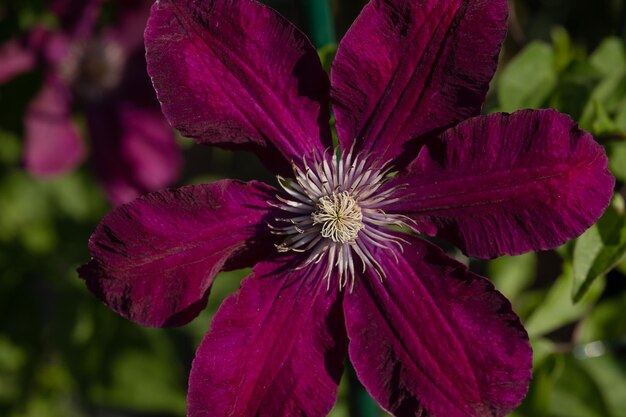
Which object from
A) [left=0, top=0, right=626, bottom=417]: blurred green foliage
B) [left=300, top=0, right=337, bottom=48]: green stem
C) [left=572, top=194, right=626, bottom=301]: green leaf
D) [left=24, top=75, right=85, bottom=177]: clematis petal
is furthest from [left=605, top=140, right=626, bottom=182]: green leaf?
[left=24, top=75, right=85, bottom=177]: clematis petal

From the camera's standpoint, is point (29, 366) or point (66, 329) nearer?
point (66, 329)

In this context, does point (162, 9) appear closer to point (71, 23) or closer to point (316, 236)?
point (316, 236)

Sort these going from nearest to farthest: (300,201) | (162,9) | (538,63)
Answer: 1. (162,9)
2. (300,201)
3. (538,63)

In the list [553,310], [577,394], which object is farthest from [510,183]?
[577,394]

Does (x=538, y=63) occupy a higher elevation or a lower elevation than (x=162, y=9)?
lower

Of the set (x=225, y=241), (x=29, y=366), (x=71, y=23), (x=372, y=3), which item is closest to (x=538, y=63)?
(x=372, y=3)

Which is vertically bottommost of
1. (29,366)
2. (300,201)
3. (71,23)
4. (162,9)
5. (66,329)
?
(29,366)

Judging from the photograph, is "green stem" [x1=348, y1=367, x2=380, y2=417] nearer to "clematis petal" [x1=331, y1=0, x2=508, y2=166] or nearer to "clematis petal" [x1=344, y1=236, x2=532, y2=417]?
"clematis petal" [x1=344, y1=236, x2=532, y2=417]

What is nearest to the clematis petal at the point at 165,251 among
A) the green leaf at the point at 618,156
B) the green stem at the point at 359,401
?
the green stem at the point at 359,401
